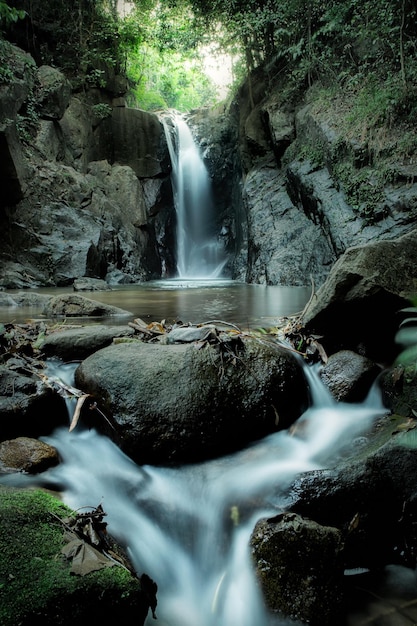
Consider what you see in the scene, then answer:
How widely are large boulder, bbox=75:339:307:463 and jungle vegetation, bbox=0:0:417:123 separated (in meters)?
9.64

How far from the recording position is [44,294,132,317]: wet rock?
5516mm

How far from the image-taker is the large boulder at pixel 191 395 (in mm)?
2473

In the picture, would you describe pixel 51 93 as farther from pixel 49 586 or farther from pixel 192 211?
pixel 49 586

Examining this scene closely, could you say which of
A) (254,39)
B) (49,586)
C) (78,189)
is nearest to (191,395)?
(49,586)

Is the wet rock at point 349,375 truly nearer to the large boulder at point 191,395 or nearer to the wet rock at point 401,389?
the wet rock at point 401,389

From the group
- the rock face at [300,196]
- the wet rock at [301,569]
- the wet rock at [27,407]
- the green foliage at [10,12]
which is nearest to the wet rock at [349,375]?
the wet rock at [301,569]

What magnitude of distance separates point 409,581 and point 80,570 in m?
1.47

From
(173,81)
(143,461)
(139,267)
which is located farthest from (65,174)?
(173,81)

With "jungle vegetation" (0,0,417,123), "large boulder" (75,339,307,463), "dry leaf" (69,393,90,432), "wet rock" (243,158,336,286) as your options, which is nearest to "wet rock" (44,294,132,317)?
"large boulder" (75,339,307,463)

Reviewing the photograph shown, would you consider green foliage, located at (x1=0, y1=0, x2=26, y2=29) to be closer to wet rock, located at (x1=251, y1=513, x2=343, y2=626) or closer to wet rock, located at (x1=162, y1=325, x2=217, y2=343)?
wet rock, located at (x1=162, y1=325, x2=217, y2=343)

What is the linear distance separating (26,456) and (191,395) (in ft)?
3.27

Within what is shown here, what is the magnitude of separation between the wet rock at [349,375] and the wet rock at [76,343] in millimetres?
1716

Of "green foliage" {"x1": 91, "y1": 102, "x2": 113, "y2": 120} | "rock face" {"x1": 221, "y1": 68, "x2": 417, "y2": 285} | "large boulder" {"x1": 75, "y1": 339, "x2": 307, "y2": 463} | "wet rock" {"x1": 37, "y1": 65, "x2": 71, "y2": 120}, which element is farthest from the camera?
"green foliage" {"x1": 91, "y1": 102, "x2": 113, "y2": 120}

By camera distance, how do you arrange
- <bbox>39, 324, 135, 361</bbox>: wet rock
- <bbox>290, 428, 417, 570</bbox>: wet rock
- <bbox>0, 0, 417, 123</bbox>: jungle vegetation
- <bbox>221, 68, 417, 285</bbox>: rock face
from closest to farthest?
<bbox>290, 428, 417, 570</bbox>: wet rock < <bbox>39, 324, 135, 361</bbox>: wet rock < <bbox>221, 68, 417, 285</bbox>: rock face < <bbox>0, 0, 417, 123</bbox>: jungle vegetation
